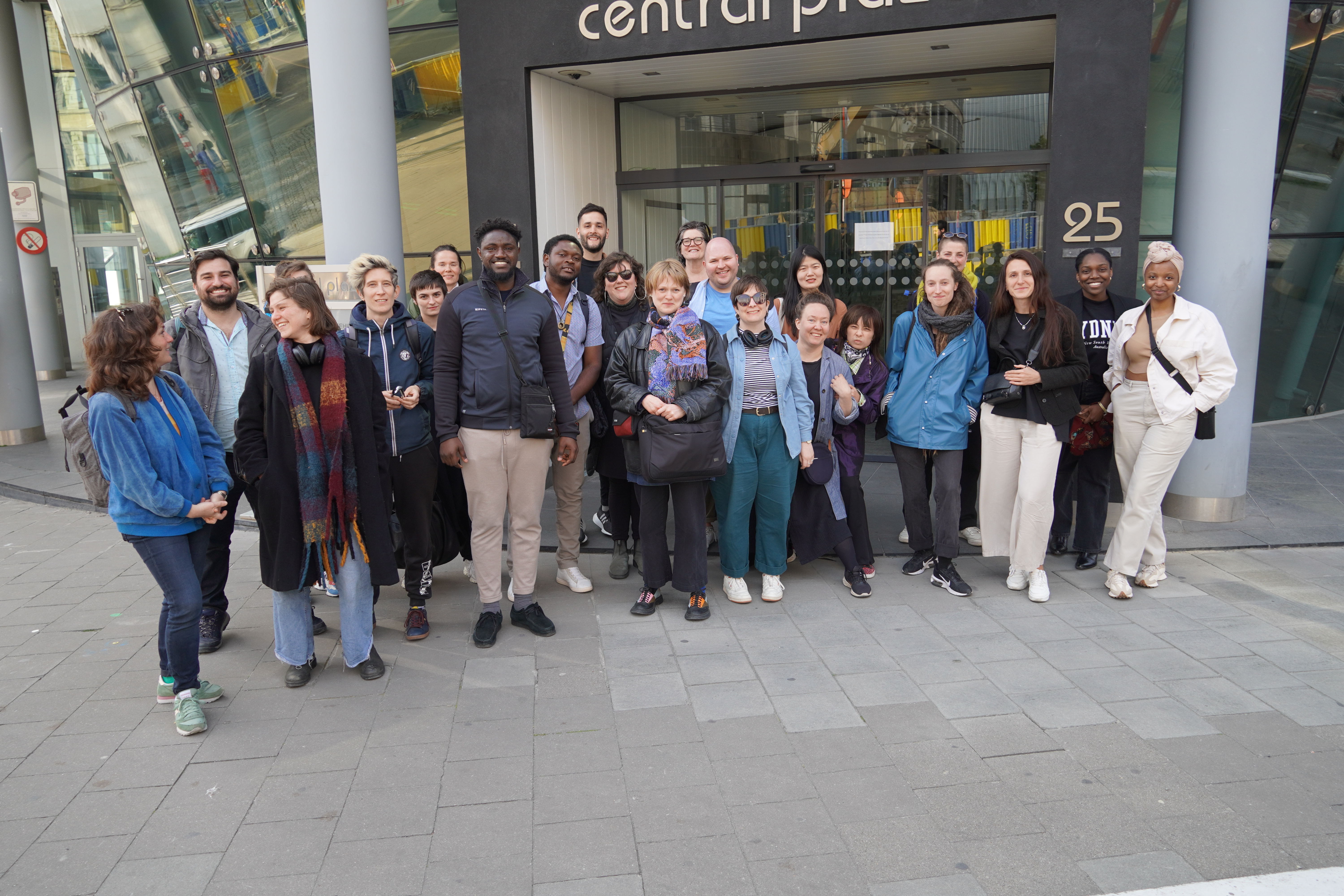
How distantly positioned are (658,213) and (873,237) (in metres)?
2.16

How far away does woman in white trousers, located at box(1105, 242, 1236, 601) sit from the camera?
5305mm

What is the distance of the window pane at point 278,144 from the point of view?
1189 centimetres

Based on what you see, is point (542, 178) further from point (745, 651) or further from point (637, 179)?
point (745, 651)

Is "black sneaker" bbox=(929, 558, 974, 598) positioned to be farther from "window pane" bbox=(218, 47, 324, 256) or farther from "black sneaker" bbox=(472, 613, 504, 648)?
"window pane" bbox=(218, 47, 324, 256)

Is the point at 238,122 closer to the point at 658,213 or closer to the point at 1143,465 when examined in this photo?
the point at 658,213

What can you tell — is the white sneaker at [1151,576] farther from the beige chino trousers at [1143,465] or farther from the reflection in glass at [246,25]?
the reflection in glass at [246,25]

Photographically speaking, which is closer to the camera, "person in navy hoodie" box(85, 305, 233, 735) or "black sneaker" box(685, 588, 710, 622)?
"person in navy hoodie" box(85, 305, 233, 735)

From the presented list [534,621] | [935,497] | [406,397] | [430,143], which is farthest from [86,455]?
[430,143]

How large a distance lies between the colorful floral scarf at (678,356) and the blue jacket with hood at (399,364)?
46.8 inches

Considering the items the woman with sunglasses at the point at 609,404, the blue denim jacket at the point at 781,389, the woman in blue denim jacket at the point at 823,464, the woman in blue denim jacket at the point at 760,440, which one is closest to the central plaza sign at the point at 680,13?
the woman with sunglasses at the point at 609,404

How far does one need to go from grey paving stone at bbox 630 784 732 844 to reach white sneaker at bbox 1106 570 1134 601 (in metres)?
3.05

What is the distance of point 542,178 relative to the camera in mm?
8023

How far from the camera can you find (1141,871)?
304cm

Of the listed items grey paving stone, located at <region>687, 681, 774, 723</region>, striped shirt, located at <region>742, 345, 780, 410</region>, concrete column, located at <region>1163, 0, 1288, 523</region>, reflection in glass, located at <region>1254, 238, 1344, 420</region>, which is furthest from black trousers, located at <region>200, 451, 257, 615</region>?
reflection in glass, located at <region>1254, 238, 1344, 420</region>
